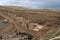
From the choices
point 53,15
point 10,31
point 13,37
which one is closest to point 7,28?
point 10,31

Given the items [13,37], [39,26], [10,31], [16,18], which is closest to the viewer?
[13,37]

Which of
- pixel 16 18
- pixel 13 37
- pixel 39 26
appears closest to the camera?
pixel 13 37

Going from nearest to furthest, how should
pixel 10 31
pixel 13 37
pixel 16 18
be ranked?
pixel 13 37, pixel 10 31, pixel 16 18

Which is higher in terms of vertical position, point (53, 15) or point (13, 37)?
point (53, 15)

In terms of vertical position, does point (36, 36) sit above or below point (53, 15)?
below

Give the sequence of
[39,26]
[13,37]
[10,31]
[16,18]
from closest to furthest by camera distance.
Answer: [13,37] < [10,31] < [39,26] < [16,18]

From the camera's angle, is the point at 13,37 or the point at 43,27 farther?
the point at 43,27

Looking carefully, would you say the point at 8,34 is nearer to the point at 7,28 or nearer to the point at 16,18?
the point at 7,28

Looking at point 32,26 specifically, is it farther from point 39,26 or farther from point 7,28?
point 7,28

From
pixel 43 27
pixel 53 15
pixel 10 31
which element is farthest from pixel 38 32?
pixel 53 15
